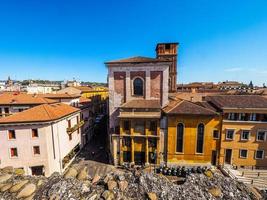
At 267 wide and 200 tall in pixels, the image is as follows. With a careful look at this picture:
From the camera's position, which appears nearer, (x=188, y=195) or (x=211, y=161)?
(x=188, y=195)

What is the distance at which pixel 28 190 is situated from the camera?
7539mm

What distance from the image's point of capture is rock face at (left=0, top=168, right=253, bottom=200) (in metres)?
7.04

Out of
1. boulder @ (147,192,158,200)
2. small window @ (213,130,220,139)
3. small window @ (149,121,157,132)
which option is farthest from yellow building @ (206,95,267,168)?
boulder @ (147,192,158,200)

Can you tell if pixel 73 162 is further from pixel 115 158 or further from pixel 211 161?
pixel 211 161

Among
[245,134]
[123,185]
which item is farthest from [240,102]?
[123,185]

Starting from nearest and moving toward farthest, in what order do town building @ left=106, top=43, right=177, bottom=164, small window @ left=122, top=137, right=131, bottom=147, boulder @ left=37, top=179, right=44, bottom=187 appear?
boulder @ left=37, top=179, right=44, bottom=187 < town building @ left=106, top=43, right=177, bottom=164 < small window @ left=122, top=137, right=131, bottom=147

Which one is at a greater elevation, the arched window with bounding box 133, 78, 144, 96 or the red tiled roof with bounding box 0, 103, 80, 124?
the arched window with bounding box 133, 78, 144, 96

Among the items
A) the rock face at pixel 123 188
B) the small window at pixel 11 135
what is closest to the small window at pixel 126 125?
the rock face at pixel 123 188

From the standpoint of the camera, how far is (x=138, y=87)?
25969 millimetres

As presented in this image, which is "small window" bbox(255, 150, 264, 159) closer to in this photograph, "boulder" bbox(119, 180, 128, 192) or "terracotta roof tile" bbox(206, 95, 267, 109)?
"terracotta roof tile" bbox(206, 95, 267, 109)

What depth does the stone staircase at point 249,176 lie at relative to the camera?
19250 mm

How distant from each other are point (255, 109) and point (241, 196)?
19584 mm

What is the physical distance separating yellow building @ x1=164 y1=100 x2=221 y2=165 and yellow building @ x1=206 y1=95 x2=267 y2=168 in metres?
1.38

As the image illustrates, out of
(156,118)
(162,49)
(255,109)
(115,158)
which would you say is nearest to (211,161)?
(255,109)
